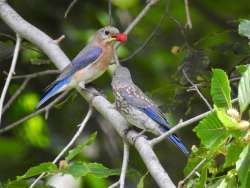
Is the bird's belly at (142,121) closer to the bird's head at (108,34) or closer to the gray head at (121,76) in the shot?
the gray head at (121,76)

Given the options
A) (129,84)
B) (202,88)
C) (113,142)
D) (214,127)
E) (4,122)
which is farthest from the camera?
(113,142)

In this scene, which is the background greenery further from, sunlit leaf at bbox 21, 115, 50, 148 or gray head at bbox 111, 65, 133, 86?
gray head at bbox 111, 65, 133, 86

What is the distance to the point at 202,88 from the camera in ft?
17.4

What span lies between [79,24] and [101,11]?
1.18ft

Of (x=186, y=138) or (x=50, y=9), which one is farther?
(x=186, y=138)

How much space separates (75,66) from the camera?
647 cm

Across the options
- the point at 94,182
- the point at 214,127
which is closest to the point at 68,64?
the point at 94,182

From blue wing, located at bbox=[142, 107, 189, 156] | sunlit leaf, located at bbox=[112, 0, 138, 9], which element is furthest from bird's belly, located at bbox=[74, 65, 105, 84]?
blue wing, located at bbox=[142, 107, 189, 156]

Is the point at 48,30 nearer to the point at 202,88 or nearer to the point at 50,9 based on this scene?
the point at 50,9

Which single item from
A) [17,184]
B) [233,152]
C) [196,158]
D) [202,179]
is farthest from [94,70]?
[233,152]

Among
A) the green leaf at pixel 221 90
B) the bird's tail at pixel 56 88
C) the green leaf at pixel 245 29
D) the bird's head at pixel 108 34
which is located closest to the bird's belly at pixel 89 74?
the bird's tail at pixel 56 88

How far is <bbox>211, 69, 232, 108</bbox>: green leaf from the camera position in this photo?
10.1ft

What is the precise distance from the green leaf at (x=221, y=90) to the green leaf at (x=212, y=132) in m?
→ 0.07

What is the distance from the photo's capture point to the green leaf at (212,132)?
298 cm
